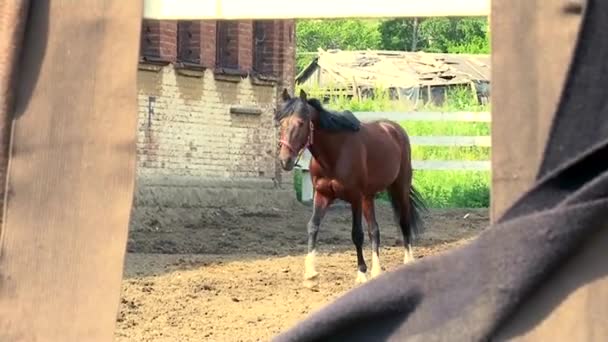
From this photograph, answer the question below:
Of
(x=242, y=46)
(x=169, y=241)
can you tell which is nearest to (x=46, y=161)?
(x=169, y=241)

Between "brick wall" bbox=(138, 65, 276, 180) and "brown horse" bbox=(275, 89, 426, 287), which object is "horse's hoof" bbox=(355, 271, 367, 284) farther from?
"brick wall" bbox=(138, 65, 276, 180)

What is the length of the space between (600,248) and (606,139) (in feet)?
0.54

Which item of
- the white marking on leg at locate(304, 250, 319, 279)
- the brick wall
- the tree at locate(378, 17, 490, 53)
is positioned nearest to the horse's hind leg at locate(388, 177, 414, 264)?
the white marking on leg at locate(304, 250, 319, 279)

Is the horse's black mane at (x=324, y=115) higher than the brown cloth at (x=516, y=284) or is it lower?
lower

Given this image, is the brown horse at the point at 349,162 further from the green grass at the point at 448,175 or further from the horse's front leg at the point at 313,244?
the green grass at the point at 448,175

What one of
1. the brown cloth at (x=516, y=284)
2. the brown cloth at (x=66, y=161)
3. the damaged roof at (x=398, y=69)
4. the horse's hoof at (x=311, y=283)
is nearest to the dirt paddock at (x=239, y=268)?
the horse's hoof at (x=311, y=283)

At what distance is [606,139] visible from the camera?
1.68 metres

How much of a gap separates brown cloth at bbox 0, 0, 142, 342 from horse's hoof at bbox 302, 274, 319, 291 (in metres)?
6.96

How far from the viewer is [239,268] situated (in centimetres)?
1037

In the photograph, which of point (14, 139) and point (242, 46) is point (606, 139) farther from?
point (242, 46)

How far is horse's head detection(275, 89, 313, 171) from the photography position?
940cm

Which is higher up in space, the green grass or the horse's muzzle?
the horse's muzzle

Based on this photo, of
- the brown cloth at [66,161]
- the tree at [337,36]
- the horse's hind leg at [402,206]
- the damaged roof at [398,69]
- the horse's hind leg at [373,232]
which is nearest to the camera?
the brown cloth at [66,161]

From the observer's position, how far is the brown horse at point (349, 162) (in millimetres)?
9516
